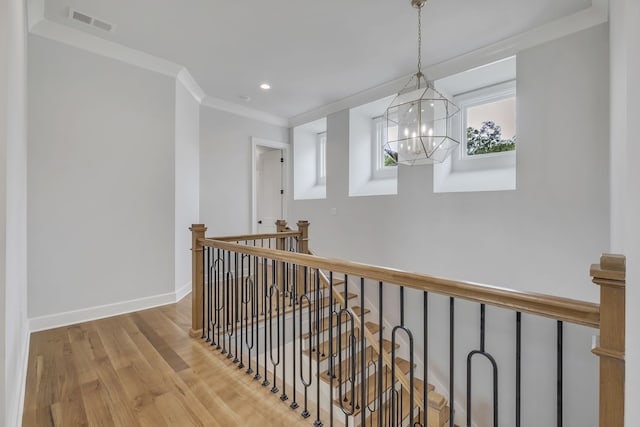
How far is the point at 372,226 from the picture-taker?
13.6ft

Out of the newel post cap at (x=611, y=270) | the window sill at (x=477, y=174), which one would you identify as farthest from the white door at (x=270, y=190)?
the newel post cap at (x=611, y=270)

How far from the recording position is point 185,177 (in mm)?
Result: 3879

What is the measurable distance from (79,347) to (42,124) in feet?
6.42

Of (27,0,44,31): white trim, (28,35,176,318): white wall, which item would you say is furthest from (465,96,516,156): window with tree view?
(27,0,44,31): white trim

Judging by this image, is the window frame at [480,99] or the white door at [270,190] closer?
the window frame at [480,99]

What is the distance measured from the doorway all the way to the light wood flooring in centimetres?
306

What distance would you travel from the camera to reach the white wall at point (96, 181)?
8.86 ft

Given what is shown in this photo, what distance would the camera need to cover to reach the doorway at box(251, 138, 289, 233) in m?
5.49

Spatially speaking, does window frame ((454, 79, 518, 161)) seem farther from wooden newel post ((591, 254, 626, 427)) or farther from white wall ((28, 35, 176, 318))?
white wall ((28, 35, 176, 318))

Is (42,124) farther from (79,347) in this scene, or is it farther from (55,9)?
(79,347)

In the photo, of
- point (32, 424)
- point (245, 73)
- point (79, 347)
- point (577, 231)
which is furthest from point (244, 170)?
point (577, 231)

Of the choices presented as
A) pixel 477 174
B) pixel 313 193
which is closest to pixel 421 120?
pixel 477 174

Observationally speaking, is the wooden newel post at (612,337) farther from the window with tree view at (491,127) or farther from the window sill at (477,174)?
the window with tree view at (491,127)

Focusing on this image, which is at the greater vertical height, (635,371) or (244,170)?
(244,170)
